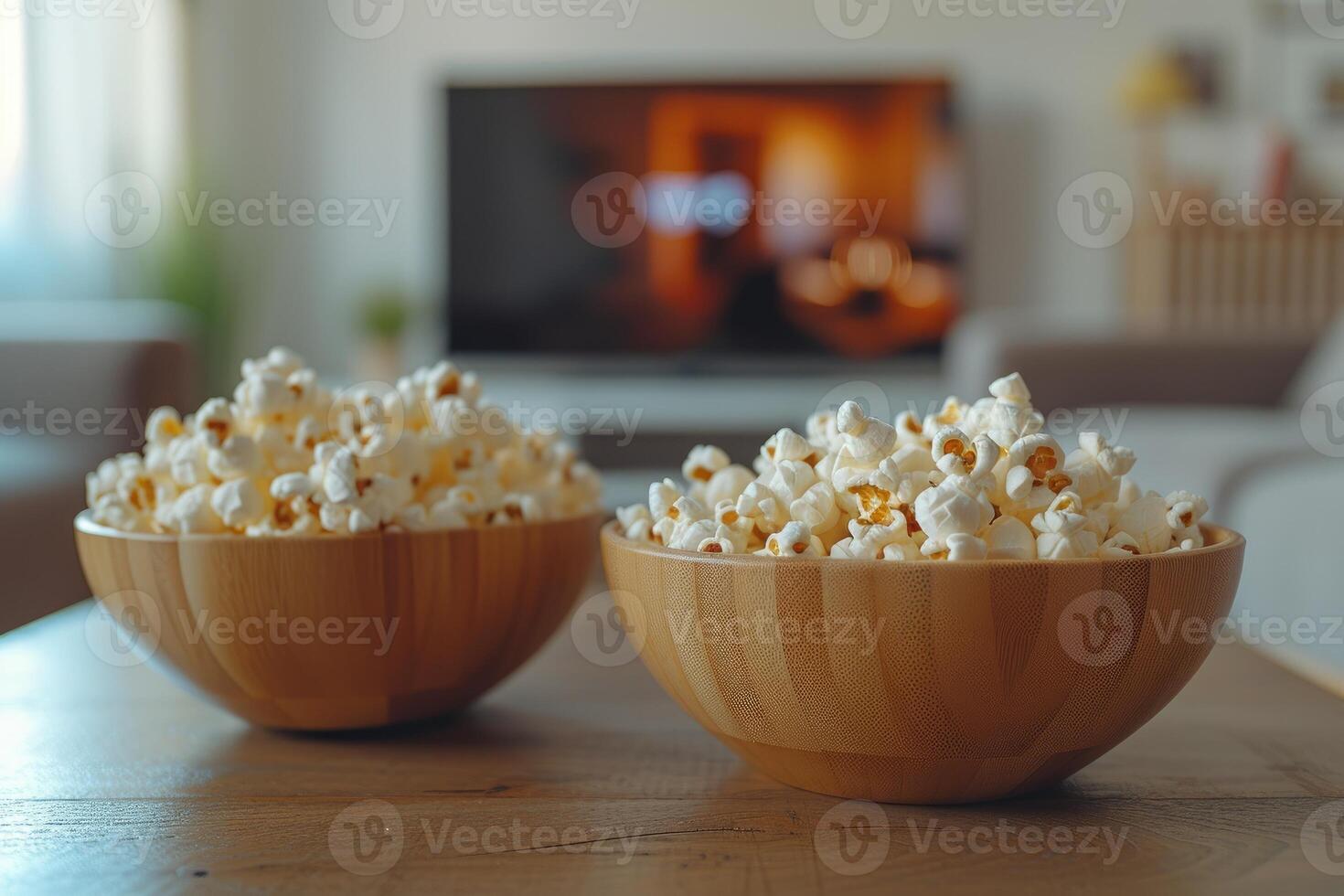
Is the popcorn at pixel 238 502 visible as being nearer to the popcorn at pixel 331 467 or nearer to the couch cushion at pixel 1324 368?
the popcorn at pixel 331 467

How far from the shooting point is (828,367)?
426cm

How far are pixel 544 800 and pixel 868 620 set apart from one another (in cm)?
19

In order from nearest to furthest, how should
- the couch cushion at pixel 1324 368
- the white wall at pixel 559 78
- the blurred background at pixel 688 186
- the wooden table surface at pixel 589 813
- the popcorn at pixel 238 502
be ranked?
1. the wooden table surface at pixel 589 813
2. the popcorn at pixel 238 502
3. the couch cushion at pixel 1324 368
4. the blurred background at pixel 688 186
5. the white wall at pixel 559 78

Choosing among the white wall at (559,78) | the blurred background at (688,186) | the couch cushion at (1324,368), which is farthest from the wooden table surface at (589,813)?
the white wall at (559,78)

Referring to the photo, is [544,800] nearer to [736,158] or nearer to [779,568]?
[779,568]

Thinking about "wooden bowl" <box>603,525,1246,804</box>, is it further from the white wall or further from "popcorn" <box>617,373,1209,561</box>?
the white wall

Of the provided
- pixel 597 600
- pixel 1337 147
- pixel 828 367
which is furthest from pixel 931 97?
pixel 597 600

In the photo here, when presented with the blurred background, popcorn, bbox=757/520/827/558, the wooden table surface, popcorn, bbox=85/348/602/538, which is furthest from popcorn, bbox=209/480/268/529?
the blurred background

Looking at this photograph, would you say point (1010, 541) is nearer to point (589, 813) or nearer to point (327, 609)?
point (589, 813)

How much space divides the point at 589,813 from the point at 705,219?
3782mm

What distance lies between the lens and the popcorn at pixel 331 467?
0.67 metres

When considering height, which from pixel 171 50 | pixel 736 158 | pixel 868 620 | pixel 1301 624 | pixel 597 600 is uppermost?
pixel 171 50

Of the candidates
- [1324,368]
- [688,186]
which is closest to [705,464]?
[1324,368]

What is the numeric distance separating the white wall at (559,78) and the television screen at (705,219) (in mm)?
104
